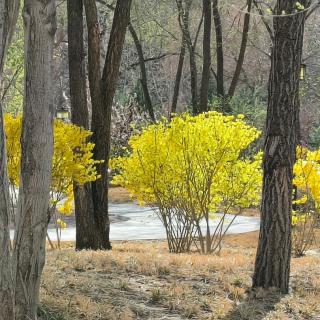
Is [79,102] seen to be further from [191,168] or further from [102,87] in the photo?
[191,168]


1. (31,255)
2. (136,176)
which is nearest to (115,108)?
(136,176)

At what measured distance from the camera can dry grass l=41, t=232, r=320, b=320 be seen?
6035 mm

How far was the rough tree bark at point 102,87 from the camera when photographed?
962 cm

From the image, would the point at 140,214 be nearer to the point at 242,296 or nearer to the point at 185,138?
the point at 185,138

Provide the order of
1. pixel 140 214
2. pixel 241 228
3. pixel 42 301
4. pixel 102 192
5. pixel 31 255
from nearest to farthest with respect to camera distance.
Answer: pixel 31 255
pixel 42 301
pixel 102 192
pixel 241 228
pixel 140 214

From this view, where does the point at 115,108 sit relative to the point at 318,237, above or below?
above

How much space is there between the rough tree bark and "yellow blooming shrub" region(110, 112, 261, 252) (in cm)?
90

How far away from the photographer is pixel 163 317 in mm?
6117

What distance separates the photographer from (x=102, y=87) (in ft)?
32.0

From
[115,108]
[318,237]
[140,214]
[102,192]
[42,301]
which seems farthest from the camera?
[115,108]

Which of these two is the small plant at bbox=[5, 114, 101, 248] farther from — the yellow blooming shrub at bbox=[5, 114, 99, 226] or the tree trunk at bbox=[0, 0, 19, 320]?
the tree trunk at bbox=[0, 0, 19, 320]

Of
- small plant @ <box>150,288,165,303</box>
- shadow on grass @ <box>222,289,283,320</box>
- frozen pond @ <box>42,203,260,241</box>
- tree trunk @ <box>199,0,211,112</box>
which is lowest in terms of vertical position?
shadow on grass @ <box>222,289,283,320</box>

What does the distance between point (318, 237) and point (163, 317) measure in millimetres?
9590

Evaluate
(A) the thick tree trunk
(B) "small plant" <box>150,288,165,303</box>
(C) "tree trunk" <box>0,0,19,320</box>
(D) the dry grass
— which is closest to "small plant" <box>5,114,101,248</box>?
(A) the thick tree trunk
